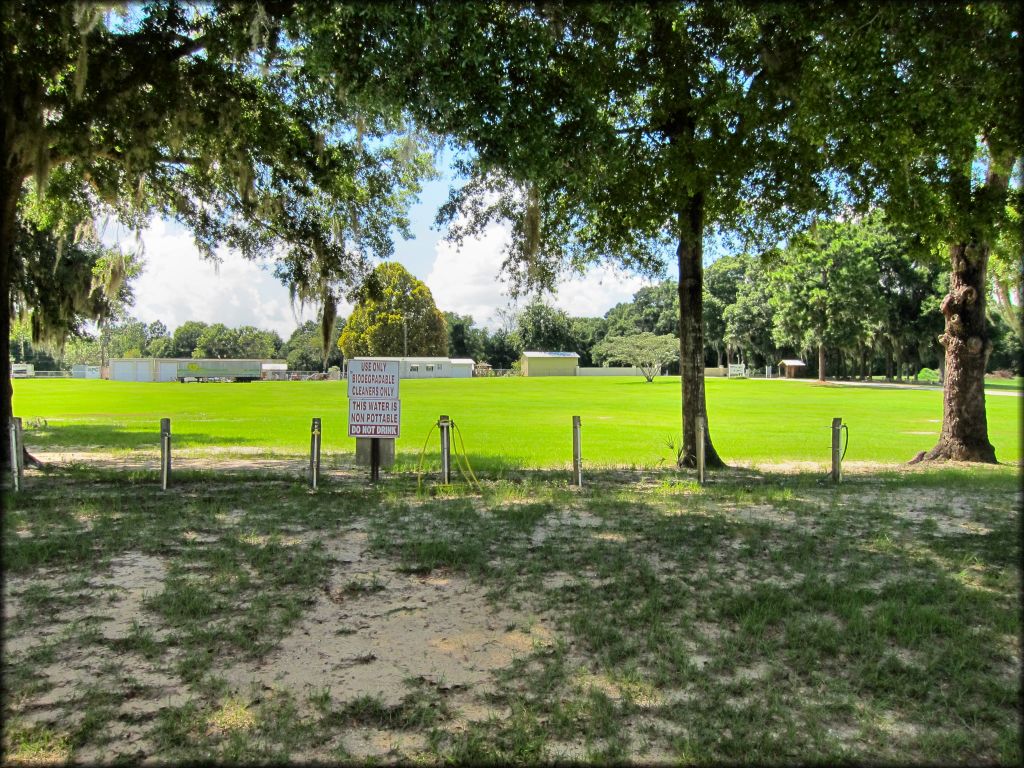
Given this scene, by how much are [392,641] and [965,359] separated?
12344mm

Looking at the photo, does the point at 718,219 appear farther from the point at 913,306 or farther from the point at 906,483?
the point at 913,306

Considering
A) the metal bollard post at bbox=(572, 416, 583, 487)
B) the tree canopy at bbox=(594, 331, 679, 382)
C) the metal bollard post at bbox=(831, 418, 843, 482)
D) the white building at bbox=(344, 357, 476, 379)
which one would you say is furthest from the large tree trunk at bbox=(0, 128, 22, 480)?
the white building at bbox=(344, 357, 476, 379)

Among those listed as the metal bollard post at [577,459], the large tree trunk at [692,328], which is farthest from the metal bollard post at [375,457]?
the large tree trunk at [692,328]

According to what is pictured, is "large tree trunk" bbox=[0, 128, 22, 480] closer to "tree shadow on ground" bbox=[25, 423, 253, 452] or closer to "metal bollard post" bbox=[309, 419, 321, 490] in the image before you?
"tree shadow on ground" bbox=[25, 423, 253, 452]

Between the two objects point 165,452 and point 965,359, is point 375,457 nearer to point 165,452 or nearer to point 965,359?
point 165,452

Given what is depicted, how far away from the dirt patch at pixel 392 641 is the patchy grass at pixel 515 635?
0.8 inches

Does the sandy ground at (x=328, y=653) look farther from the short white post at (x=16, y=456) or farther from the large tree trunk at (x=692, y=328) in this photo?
the large tree trunk at (x=692, y=328)

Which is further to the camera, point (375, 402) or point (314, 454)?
point (375, 402)

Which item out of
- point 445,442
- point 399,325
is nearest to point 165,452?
point 445,442

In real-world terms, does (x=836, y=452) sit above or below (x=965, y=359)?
below

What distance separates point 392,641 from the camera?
4.07 m

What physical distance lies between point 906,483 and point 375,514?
810 cm

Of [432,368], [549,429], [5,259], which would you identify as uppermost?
[5,259]

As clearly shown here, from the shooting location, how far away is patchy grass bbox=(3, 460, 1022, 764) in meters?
3.00
